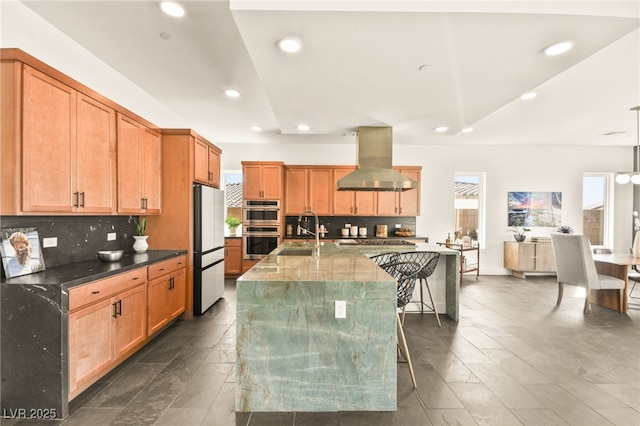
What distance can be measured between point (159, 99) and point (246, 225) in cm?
260

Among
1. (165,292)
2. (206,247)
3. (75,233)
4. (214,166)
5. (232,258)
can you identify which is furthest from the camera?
(232,258)

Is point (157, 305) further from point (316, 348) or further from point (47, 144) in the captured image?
point (316, 348)

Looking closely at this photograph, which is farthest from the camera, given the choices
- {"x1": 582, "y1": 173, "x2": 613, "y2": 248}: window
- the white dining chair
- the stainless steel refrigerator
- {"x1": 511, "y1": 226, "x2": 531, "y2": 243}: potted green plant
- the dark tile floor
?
{"x1": 582, "y1": 173, "x2": 613, "y2": 248}: window

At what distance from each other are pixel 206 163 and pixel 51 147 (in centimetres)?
209

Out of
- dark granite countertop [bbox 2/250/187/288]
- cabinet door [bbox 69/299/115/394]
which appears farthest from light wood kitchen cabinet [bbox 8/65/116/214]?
cabinet door [bbox 69/299/115/394]

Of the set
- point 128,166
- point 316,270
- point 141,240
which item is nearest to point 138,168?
point 128,166

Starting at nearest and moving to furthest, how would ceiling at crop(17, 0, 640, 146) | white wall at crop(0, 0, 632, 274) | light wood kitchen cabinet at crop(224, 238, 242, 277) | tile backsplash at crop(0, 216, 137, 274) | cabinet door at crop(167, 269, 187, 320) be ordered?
ceiling at crop(17, 0, 640, 146) → tile backsplash at crop(0, 216, 137, 274) → cabinet door at crop(167, 269, 187, 320) → light wood kitchen cabinet at crop(224, 238, 242, 277) → white wall at crop(0, 0, 632, 274)

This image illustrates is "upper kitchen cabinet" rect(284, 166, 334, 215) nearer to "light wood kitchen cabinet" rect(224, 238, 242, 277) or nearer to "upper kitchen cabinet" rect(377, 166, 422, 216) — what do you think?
"upper kitchen cabinet" rect(377, 166, 422, 216)

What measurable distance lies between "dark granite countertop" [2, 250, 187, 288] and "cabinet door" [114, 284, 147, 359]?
0.74 ft

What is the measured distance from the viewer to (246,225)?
584cm

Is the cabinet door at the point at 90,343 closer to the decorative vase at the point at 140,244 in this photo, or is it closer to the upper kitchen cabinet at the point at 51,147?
the upper kitchen cabinet at the point at 51,147

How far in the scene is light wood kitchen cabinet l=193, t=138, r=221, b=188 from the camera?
390cm

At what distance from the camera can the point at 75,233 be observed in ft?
8.95

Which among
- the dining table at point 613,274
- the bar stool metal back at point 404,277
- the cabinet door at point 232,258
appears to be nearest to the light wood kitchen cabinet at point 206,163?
the cabinet door at point 232,258
